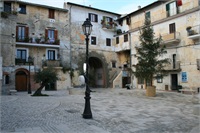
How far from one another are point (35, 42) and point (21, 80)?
5337 millimetres

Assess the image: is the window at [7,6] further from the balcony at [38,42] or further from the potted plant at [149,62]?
the potted plant at [149,62]

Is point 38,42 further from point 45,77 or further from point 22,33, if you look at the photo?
point 45,77

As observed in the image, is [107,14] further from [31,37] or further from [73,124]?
[73,124]

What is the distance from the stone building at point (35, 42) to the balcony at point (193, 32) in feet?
54.3

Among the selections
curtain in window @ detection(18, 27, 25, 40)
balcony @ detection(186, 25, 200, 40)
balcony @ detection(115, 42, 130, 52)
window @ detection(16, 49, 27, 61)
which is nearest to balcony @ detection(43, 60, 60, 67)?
window @ detection(16, 49, 27, 61)

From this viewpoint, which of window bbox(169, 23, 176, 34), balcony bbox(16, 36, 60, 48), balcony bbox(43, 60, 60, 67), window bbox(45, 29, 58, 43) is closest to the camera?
window bbox(169, 23, 176, 34)

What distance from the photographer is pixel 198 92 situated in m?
19.9

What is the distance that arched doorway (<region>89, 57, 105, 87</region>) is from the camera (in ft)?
105

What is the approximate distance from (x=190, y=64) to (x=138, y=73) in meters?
7.62

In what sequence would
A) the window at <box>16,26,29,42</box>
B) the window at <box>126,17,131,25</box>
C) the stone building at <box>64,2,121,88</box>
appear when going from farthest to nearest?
the window at <box>126,17,131,25</box>, the stone building at <box>64,2,121,88</box>, the window at <box>16,26,29,42</box>

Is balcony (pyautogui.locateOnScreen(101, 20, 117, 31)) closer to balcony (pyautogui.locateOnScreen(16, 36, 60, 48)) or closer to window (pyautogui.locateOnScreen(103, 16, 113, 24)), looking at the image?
window (pyautogui.locateOnScreen(103, 16, 113, 24))

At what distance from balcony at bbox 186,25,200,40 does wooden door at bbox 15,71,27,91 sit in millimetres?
20665

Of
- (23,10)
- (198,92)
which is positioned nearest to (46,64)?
(23,10)

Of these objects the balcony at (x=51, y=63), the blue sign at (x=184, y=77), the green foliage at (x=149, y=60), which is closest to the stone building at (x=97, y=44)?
the balcony at (x=51, y=63)
